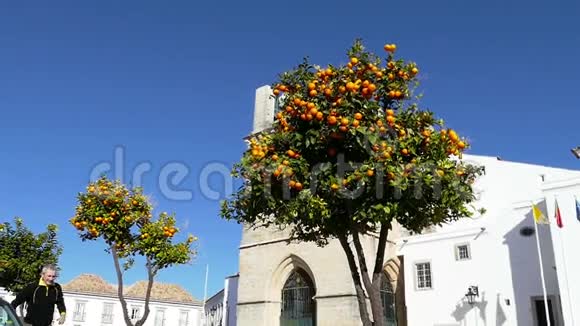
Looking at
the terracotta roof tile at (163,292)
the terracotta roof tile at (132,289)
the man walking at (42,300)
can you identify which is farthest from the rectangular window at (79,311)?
the man walking at (42,300)

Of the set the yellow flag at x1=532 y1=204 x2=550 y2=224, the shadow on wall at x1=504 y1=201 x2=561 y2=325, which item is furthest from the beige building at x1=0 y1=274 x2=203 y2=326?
the yellow flag at x1=532 y1=204 x2=550 y2=224

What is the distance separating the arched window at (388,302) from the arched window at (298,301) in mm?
3201

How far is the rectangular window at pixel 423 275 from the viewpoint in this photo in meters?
22.1

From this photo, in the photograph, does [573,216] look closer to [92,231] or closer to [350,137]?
[350,137]

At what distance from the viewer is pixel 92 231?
1410cm

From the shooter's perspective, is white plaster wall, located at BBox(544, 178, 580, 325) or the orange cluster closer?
the orange cluster

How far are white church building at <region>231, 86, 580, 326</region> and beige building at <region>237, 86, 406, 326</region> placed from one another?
0.15 feet

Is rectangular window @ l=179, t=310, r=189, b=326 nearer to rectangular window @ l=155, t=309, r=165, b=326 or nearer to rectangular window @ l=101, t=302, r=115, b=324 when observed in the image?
rectangular window @ l=155, t=309, r=165, b=326

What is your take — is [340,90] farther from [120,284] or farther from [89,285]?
[89,285]

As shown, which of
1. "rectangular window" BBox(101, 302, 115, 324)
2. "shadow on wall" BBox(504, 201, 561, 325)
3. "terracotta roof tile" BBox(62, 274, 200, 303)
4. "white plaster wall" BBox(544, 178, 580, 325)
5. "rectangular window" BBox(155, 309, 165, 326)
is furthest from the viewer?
"rectangular window" BBox(155, 309, 165, 326)

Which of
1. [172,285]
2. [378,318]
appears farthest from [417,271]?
[172,285]

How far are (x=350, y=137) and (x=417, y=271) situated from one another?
16451mm

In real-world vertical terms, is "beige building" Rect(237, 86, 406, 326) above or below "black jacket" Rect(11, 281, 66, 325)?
above

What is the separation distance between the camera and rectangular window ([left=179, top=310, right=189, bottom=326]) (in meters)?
55.8
